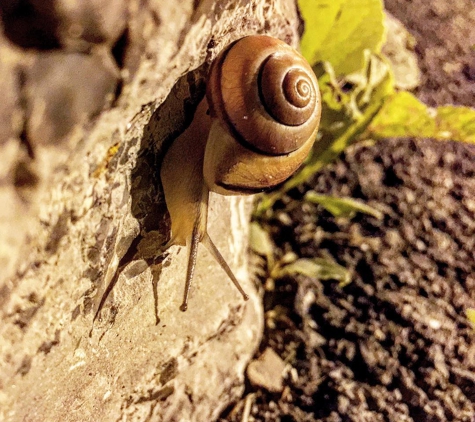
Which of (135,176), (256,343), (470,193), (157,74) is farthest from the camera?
(470,193)

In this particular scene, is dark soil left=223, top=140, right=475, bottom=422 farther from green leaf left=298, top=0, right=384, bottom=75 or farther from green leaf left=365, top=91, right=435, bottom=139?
green leaf left=298, top=0, right=384, bottom=75

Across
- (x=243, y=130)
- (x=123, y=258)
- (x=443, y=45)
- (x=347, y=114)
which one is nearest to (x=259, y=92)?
(x=243, y=130)

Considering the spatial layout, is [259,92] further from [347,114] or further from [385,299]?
[385,299]

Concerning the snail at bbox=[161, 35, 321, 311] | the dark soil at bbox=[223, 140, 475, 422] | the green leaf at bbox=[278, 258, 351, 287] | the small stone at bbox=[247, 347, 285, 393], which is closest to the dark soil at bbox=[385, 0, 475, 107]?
the dark soil at bbox=[223, 140, 475, 422]

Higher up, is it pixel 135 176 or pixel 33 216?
pixel 33 216

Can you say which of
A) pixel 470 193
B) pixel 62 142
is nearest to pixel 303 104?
pixel 62 142

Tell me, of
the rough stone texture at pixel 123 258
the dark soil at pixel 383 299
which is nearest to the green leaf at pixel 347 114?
the dark soil at pixel 383 299

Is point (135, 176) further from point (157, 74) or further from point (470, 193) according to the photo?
point (470, 193)

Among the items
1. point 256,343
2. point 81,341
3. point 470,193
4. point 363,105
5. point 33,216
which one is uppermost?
point 33,216
